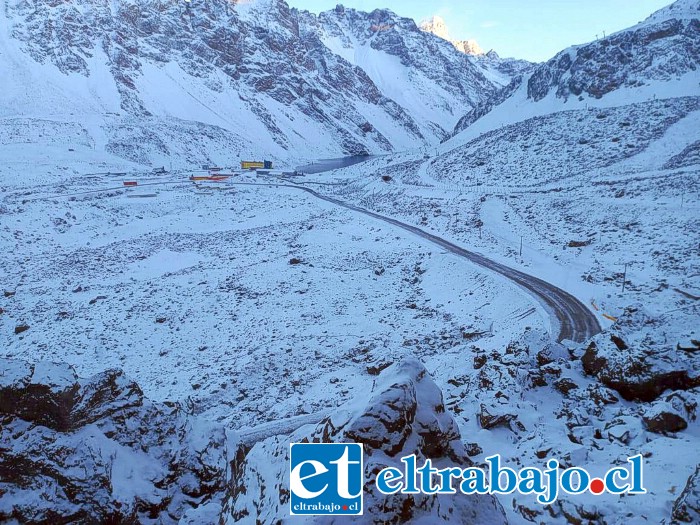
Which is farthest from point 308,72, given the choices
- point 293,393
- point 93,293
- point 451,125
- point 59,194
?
point 293,393

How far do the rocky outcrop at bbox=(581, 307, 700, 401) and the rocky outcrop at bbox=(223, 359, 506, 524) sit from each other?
6.03 m

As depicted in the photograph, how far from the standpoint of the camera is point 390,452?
5289 mm

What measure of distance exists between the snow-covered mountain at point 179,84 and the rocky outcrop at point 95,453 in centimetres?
8399

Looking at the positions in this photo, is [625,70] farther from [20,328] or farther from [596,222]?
[20,328]

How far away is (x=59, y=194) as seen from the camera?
47438 millimetres

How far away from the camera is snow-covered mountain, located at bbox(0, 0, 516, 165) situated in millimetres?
88125

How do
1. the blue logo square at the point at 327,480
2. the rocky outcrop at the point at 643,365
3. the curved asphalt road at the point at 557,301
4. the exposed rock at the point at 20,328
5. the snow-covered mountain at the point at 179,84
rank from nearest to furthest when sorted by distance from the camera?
the blue logo square at the point at 327,480, the rocky outcrop at the point at 643,365, the curved asphalt road at the point at 557,301, the exposed rock at the point at 20,328, the snow-covered mountain at the point at 179,84

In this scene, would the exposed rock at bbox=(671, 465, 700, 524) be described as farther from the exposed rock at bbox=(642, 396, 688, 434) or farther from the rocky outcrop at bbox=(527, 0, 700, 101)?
the rocky outcrop at bbox=(527, 0, 700, 101)

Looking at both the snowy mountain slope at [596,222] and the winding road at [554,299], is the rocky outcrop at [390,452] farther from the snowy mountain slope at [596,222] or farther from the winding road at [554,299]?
the winding road at [554,299]

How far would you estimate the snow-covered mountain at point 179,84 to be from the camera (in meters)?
88.1

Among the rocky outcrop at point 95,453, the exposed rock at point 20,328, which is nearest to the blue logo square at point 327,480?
the rocky outcrop at point 95,453

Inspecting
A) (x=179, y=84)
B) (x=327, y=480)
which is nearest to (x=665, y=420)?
(x=327, y=480)

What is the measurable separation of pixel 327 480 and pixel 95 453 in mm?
4814
